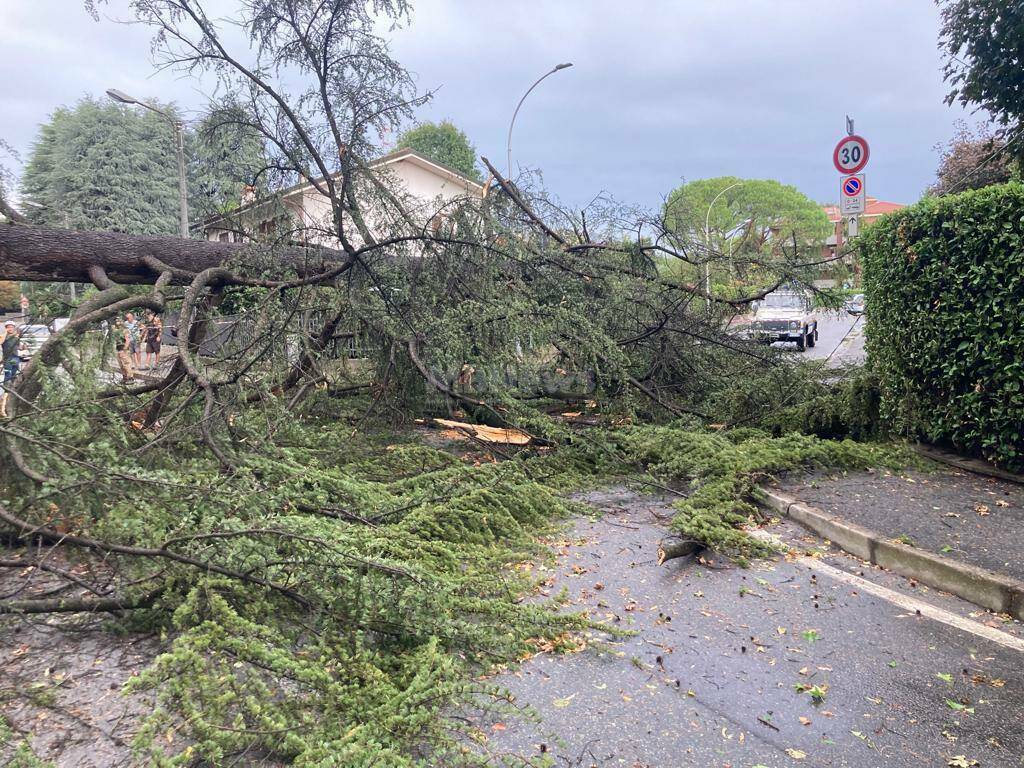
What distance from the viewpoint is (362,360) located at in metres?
7.93

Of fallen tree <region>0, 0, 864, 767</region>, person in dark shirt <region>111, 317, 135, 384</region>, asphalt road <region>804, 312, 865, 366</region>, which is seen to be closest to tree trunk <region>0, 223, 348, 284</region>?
fallen tree <region>0, 0, 864, 767</region>

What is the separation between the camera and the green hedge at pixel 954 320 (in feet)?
18.7

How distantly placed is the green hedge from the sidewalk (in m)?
0.48

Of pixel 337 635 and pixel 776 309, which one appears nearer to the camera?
pixel 337 635

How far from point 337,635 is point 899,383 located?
5883 millimetres

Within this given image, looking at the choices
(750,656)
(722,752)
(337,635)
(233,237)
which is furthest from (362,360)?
(722,752)

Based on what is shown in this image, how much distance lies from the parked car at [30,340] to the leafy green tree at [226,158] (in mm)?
2787

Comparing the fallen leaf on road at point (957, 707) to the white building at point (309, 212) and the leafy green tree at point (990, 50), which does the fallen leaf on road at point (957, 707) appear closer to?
the white building at point (309, 212)

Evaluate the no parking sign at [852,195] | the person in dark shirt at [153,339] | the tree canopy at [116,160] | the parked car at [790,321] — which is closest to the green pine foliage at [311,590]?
the person in dark shirt at [153,339]

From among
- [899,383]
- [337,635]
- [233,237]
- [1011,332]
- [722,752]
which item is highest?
[233,237]

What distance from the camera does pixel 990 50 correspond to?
1053cm

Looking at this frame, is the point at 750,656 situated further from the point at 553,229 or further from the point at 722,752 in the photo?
the point at 553,229

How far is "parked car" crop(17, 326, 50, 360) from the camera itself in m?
4.82

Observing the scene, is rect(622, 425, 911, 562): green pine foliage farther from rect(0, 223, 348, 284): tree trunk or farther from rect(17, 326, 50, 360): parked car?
rect(17, 326, 50, 360): parked car
